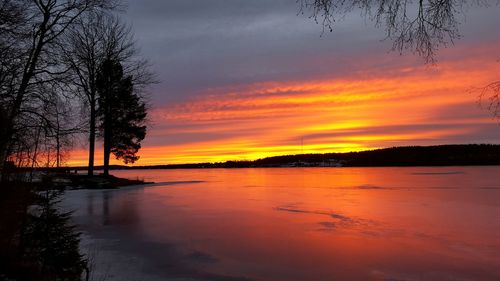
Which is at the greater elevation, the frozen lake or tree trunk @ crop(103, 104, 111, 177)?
tree trunk @ crop(103, 104, 111, 177)

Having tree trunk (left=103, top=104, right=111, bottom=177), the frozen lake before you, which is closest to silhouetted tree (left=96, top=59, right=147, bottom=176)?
tree trunk (left=103, top=104, right=111, bottom=177)

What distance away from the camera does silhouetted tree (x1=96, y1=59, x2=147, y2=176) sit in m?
36.3

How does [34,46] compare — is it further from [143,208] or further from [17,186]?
[17,186]

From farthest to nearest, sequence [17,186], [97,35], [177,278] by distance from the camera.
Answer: [97,35]
[177,278]
[17,186]

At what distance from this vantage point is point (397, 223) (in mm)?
13914

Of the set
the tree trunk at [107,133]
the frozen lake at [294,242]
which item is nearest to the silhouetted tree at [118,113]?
the tree trunk at [107,133]

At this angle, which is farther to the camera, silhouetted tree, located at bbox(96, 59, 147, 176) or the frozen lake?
silhouetted tree, located at bbox(96, 59, 147, 176)

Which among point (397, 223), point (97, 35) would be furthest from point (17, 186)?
point (97, 35)

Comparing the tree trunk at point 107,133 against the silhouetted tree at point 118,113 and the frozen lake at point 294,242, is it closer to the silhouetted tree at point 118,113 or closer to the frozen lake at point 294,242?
the silhouetted tree at point 118,113

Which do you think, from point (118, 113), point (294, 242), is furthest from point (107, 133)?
point (294, 242)

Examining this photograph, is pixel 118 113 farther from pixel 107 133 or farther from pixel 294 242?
pixel 294 242

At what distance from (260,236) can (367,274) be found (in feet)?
14.3

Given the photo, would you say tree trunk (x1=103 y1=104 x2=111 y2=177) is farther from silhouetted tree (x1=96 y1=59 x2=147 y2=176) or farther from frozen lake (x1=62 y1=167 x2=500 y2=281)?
frozen lake (x1=62 y1=167 x2=500 y2=281)

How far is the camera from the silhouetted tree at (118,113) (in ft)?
119
